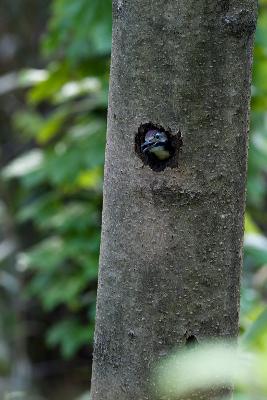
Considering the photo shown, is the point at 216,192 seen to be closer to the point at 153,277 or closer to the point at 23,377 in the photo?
the point at 153,277

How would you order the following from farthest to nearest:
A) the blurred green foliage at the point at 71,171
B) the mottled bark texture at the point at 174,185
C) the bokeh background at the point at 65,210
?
the blurred green foliage at the point at 71,171 → the bokeh background at the point at 65,210 → the mottled bark texture at the point at 174,185

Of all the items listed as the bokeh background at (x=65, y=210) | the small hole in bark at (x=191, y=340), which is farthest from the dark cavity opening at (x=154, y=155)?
the bokeh background at (x=65, y=210)

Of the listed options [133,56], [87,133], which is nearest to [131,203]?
[133,56]

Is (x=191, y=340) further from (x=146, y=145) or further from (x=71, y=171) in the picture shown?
(x=71, y=171)

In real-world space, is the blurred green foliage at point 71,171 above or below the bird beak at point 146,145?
above

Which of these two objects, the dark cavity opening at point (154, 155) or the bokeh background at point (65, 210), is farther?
the bokeh background at point (65, 210)

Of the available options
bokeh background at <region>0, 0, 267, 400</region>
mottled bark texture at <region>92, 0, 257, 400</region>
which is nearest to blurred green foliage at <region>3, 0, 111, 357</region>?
bokeh background at <region>0, 0, 267, 400</region>

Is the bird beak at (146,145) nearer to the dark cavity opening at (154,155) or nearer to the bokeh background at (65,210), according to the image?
the dark cavity opening at (154,155)
